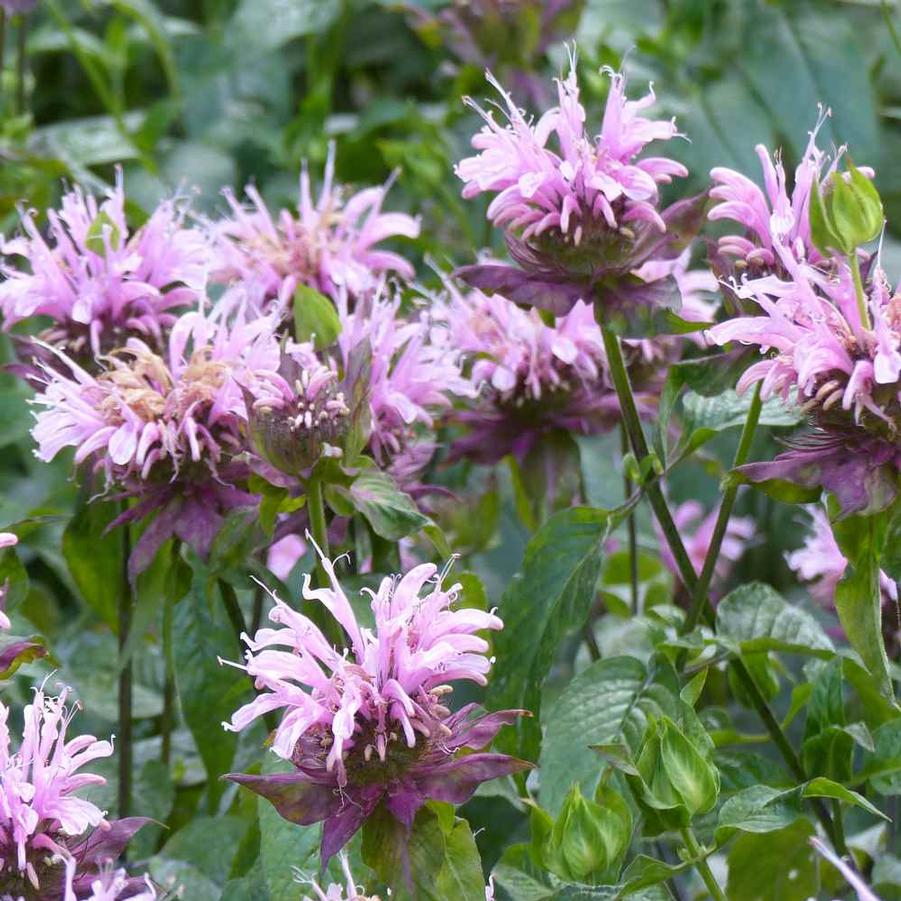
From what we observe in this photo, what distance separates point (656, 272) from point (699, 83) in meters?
0.75

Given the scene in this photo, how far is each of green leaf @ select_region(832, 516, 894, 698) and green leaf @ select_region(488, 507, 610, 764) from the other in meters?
0.15

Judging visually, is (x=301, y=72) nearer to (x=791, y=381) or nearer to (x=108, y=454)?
(x=108, y=454)

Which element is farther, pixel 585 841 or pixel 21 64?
pixel 21 64

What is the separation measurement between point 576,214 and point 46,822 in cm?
40

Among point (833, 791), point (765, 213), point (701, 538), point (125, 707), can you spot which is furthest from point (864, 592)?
point (701, 538)

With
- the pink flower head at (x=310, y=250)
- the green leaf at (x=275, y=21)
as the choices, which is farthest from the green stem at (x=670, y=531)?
the green leaf at (x=275, y=21)

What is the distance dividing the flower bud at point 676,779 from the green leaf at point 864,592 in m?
0.09

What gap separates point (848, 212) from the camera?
656 mm

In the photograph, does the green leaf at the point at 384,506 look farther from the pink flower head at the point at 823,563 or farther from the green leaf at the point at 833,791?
the pink flower head at the point at 823,563

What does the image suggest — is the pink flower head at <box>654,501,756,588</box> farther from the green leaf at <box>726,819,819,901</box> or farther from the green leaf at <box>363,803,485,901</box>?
the green leaf at <box>363,803,485,901</box>

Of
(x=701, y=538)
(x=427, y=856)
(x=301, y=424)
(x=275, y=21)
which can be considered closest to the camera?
(x=427, y=856)

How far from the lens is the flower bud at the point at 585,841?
669mm

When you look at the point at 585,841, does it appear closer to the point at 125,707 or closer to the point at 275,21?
the point at 125,707

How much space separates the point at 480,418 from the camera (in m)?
1.04
